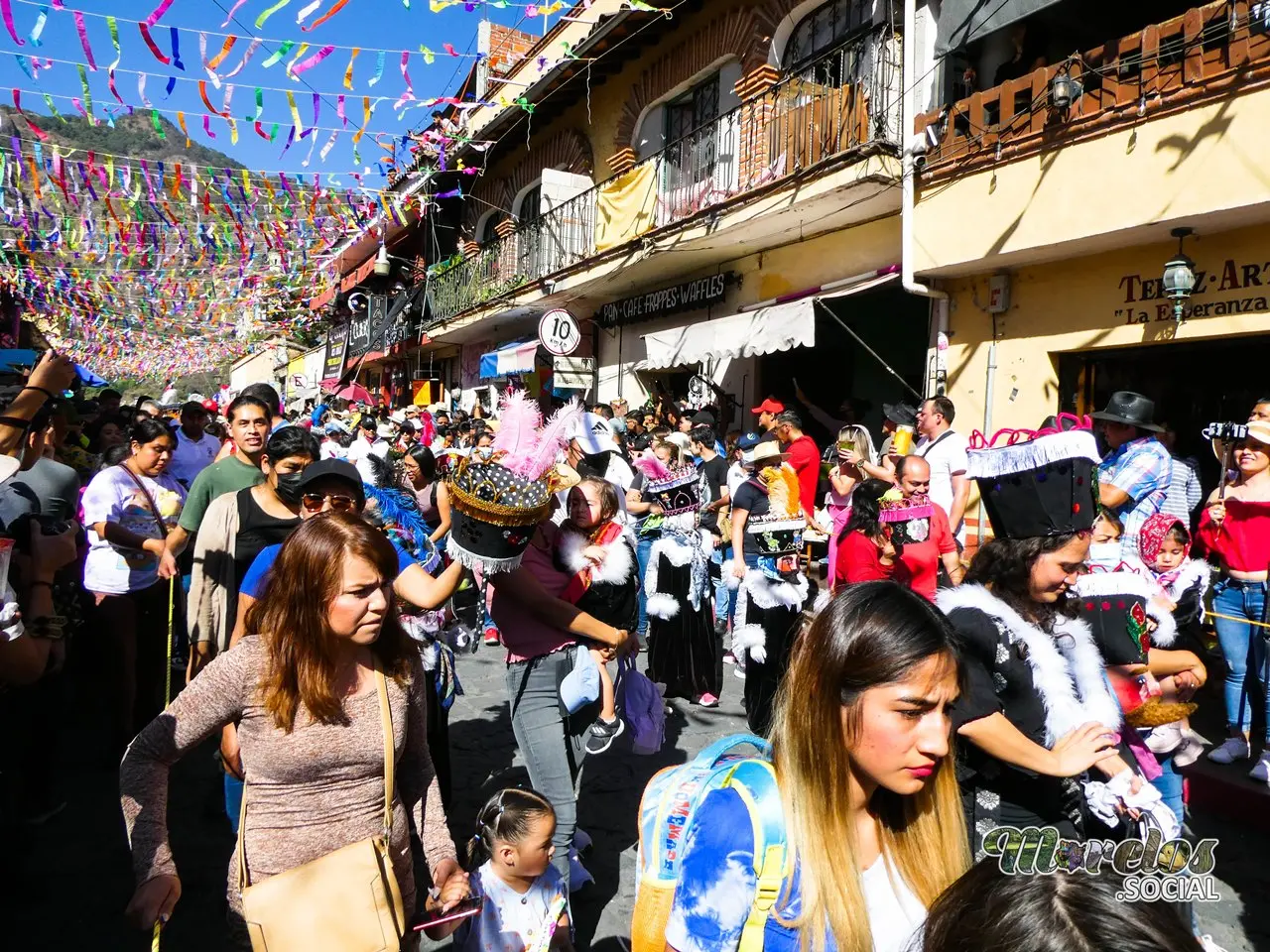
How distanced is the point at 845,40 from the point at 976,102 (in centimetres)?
248

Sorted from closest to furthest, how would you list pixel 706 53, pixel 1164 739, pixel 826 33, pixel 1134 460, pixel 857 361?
1. pixel 1164 739
2. pixel 1134 460
3. pixel 826 33
4. pixel 857 361
5. pixel 706 53

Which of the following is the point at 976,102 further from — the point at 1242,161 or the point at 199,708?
the point at 199,708

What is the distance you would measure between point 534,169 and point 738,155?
27.1ft

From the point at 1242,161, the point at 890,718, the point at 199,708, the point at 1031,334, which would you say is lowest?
the point at 199,708

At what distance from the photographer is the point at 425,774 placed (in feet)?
8.14

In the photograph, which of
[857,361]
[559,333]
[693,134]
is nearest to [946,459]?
[857,361]

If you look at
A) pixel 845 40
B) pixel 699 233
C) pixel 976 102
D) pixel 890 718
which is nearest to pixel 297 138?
pixel 699 233

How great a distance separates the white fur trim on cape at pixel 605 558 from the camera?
356 centimetres

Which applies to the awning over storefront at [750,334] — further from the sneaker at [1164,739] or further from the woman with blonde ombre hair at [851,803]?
the woman with blonde ombre hair at [851,803]

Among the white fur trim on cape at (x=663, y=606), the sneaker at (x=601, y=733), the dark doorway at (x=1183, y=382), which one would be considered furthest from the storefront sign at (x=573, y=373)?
the sneaker at (x=601, y=733)

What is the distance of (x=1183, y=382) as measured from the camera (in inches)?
314

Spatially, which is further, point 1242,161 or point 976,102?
point 976,102

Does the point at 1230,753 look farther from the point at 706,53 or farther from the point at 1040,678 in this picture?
the point at 706,53

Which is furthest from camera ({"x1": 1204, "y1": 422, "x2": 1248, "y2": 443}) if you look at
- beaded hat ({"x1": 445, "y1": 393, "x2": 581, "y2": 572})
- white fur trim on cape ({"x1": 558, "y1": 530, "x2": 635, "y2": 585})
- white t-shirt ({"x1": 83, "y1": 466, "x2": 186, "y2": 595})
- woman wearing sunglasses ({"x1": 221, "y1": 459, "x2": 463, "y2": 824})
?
white t-shirt ({"x1": 83, "y1": 466, "x2": 186, "y2": 595})
